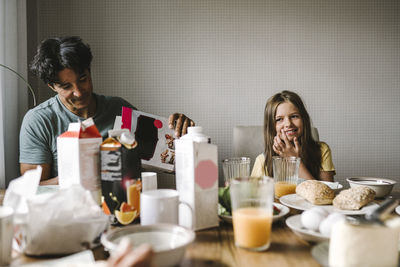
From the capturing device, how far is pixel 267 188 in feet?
2.25

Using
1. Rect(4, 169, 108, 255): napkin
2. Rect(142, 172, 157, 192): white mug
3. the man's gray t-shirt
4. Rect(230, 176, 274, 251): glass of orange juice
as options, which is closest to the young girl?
the man's gray t-shirt

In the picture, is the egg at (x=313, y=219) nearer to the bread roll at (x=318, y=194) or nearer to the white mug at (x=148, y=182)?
the bread roll at (x=318, y=194)

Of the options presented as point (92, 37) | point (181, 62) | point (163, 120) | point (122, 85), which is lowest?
point (163, 120)

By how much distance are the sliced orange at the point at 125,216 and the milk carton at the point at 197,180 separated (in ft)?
0.39

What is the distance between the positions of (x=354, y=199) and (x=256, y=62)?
5.79 ft

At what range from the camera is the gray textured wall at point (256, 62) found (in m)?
2.49

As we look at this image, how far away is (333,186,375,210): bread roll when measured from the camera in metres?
0.91

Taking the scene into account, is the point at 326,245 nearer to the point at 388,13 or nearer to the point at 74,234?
the point at 74,234

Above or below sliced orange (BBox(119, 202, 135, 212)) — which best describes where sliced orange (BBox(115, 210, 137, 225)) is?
below

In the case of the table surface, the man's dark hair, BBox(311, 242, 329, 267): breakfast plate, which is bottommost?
the table surface

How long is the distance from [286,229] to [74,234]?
1.59 feet

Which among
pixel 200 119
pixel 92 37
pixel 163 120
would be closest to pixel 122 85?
pixel 92 37

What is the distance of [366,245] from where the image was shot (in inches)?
21.2

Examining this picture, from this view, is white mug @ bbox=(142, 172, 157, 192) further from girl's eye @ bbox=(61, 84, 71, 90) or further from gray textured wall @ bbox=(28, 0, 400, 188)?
gray textured wall @ bbox=(28, 0, 400, 188)
